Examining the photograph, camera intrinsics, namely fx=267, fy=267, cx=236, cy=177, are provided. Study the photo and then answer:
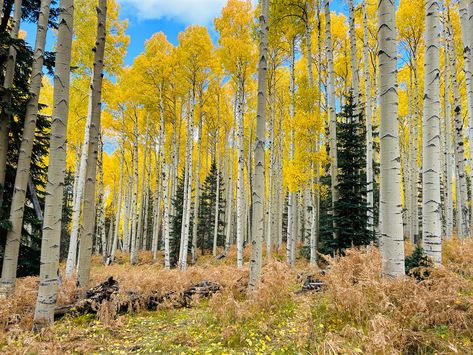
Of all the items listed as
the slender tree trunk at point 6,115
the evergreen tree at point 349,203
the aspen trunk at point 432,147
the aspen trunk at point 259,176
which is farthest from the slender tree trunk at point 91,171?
the evergreen tree at point 349,203

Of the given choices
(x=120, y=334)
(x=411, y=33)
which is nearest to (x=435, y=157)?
(x=120, y=334)

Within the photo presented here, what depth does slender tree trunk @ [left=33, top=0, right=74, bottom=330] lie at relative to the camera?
12.3 feet

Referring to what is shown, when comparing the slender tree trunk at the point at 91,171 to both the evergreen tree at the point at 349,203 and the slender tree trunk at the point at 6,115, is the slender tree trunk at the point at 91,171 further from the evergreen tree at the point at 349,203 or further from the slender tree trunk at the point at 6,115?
the evergreen tree at the point at 349,203

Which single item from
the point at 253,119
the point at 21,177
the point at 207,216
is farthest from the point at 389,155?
the point at 207,216

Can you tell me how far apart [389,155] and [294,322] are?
2673 mm

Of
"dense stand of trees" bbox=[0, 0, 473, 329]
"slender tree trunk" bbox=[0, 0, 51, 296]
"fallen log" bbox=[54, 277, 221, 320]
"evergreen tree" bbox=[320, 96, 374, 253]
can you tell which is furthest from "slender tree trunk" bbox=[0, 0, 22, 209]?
"evergreen tree" bbox=[320, 96, 374, 253]

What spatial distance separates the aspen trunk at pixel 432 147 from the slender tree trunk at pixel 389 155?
102 cm

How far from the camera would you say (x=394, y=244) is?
3.41 m

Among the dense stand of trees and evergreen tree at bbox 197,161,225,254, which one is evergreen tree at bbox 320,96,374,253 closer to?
the dense stand of trees

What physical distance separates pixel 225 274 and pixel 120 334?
284cm

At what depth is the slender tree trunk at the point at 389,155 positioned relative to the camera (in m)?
3.43

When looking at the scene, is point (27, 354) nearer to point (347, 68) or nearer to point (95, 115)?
point (95, 115)

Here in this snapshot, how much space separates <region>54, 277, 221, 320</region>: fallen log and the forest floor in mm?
163

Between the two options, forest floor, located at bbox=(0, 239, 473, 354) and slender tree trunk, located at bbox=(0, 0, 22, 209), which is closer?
forest floor, located at bbox=(0, 239, 473, 354)
